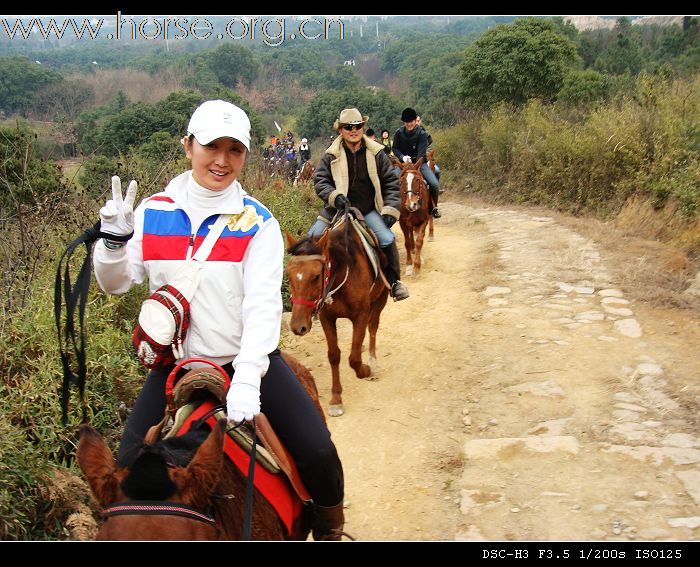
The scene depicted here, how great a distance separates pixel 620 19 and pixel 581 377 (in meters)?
55.8

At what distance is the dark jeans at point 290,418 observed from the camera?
2697 millimetres

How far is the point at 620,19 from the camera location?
52656mm

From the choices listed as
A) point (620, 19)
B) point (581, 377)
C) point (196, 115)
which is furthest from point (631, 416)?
point (620, 19)

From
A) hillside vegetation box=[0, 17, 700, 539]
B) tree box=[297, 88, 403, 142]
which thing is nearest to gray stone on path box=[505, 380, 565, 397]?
hillside vegetation box=[0, 17, 700, 539]

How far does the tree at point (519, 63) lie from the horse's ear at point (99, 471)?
1915cm

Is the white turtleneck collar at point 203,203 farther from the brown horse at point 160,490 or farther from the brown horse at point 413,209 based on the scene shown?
the brown horse at point 413,209

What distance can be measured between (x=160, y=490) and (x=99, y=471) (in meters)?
0.22

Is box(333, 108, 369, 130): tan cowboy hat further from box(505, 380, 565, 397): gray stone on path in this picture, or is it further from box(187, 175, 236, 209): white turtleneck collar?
box(187, 175, 236, 209): white turtleneck collar

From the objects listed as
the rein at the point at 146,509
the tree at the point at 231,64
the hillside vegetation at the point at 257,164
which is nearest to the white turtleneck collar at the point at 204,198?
the rein at the point at 146,509

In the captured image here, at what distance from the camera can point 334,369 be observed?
20.2ft

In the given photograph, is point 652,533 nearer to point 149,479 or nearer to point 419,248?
point 149,479

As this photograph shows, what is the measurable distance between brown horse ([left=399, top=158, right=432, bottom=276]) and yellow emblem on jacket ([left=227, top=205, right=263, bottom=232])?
7.53 metres

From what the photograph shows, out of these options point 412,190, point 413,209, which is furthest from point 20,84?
point 413,209
